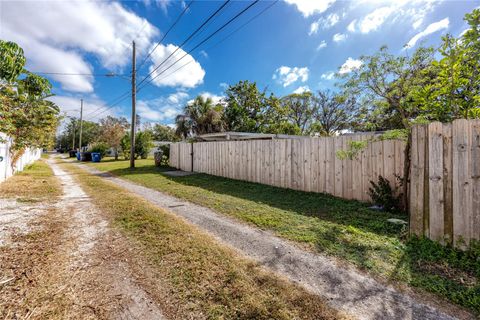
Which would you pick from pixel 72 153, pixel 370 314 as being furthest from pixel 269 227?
pixel 72 153

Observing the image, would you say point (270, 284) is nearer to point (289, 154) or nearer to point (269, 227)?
point (269, 227)

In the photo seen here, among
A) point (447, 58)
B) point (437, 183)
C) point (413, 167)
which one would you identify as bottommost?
point (437, 183)

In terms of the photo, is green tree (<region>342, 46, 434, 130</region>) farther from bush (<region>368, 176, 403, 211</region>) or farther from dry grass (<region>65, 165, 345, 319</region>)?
dry grass (<region>65, 165, 345, 319</region>)

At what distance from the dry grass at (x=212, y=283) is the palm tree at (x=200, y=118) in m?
18.4

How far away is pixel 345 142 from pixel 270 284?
446cm

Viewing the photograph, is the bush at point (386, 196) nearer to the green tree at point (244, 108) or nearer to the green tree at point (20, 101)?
the green tree at point (20, 101)

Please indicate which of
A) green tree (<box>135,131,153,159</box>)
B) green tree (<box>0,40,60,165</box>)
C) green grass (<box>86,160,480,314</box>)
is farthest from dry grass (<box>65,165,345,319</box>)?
green tree (<box>135,131,153,159</box>)

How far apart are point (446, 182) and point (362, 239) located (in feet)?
4.38

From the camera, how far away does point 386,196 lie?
14.6ft

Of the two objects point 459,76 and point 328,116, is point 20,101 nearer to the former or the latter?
point 459,76

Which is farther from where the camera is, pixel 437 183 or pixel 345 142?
pixel 345 142

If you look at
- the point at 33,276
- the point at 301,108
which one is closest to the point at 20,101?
the point at 33,276

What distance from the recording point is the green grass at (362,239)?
2.18m

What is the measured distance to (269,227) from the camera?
3.68m
